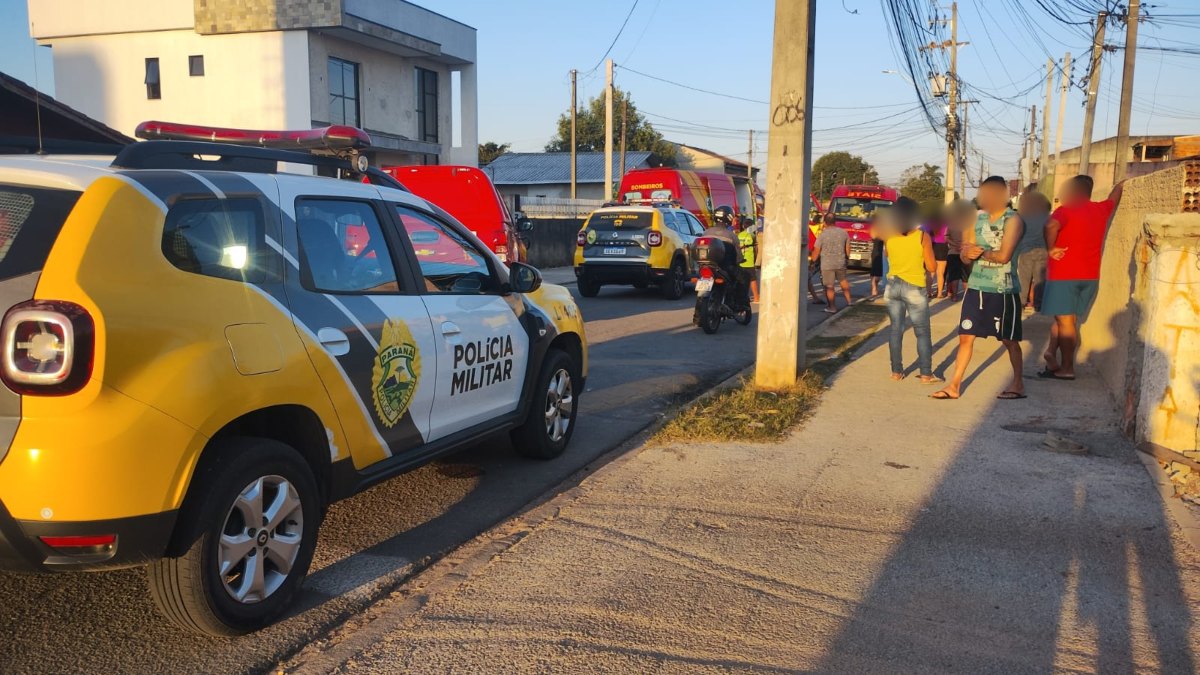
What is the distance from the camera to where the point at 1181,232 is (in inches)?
235

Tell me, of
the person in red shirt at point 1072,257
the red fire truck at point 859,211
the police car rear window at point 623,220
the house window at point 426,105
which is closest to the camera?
the person in red shirt at point 1072,257

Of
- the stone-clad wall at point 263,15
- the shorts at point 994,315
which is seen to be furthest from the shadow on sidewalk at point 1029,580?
the stone-clad wall at point 263,15

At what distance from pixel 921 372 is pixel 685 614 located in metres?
5.87

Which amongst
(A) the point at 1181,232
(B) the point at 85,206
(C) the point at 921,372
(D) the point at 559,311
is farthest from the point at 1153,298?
(B) the point at 85,206

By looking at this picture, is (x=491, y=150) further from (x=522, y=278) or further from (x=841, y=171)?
(x=522, y=278)

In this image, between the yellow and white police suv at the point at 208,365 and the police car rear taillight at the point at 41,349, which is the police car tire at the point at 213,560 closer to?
the yellow and white police suv at the point at 208,365

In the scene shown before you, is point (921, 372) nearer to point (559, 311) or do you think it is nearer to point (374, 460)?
point (559, 311)

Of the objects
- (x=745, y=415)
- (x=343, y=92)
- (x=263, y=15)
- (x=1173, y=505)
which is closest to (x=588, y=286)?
(x=745, y=415)

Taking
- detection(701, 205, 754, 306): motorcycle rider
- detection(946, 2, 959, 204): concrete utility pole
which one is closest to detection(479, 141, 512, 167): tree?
detection(946, 2, 959, 204): concrete utility pole

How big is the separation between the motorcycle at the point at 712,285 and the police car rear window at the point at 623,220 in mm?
3944

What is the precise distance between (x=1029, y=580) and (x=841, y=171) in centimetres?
8805

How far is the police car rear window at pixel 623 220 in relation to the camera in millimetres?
17641

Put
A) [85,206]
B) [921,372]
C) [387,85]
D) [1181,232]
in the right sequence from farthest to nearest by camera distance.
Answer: [387,85] < [921,372] < [1181,232] < [85,206]

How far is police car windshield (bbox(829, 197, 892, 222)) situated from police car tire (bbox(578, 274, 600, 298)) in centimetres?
1116
